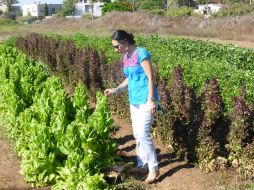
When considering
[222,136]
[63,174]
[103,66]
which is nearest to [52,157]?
[63,174]

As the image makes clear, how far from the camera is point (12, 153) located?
7520 mm

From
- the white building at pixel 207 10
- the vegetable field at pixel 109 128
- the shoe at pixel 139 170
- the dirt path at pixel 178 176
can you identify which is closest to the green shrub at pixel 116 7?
the white building at pixel 207 10

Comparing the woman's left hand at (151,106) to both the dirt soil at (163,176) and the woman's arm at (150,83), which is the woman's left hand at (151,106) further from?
the dirt soil at (163,176)

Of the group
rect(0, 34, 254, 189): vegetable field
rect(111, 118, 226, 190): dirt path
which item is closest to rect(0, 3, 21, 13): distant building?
rect(0, 34, 254, 189): vegetable field

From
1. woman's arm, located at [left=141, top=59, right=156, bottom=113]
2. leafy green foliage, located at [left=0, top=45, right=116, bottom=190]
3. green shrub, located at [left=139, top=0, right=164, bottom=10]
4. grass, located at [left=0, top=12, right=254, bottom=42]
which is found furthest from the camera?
green shrub, located at [left=139, top=0, right=164, bottom=10]

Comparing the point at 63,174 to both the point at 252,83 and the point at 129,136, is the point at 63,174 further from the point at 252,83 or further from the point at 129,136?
the point at 252,83

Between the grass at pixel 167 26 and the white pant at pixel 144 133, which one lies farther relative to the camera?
the grass at pixel 167 26

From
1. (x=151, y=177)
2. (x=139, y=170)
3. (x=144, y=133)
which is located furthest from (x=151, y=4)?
(x=144, y=133)

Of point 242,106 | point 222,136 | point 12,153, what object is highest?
point 242,106

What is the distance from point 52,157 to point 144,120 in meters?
1.21

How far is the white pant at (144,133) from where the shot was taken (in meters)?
5.69

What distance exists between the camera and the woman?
5500mm

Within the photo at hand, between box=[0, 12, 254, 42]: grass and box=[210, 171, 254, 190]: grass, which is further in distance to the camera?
box=[0, 12, 254, 42]: grass

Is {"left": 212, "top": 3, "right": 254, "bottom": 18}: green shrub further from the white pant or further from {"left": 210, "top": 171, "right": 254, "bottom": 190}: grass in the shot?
Answer: the white pant
